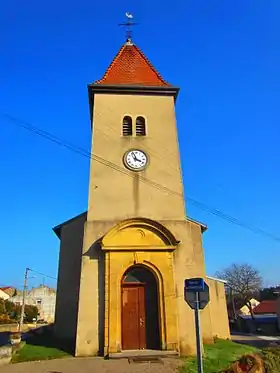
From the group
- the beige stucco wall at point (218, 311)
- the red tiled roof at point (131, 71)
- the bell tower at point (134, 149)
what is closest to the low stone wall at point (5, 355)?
the bell tower at point (134, 149)

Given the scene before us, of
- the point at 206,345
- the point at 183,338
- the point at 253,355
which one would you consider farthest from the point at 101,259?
the point at 253,355

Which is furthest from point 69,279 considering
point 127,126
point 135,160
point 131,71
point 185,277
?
point 131,71

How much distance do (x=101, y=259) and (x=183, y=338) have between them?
4429mm

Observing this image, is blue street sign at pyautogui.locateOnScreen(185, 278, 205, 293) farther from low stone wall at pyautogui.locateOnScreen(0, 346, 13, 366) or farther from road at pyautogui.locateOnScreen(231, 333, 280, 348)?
road at pyautogui.locateOnScreen(231, 333, 280, 348)

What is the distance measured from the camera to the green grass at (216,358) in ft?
35.9

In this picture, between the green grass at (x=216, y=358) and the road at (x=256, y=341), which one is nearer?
the green grass at (x=216, y=358)

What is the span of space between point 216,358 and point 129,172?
8467 millimetres

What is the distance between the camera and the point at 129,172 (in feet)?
53.7

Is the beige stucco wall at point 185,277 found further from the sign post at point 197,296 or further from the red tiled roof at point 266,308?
the red tiled roof at point 266,308

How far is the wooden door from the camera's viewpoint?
13484 millimetres

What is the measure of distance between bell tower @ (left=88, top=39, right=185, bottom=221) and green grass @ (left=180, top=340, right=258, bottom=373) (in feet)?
18.2

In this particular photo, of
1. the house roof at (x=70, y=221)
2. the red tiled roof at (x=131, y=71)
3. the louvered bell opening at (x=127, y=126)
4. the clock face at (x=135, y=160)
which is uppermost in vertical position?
the red tiled roof at (x=131, y=71)

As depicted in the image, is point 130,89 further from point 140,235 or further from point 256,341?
point 256,341

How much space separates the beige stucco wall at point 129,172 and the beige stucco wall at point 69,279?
2.89 metres
